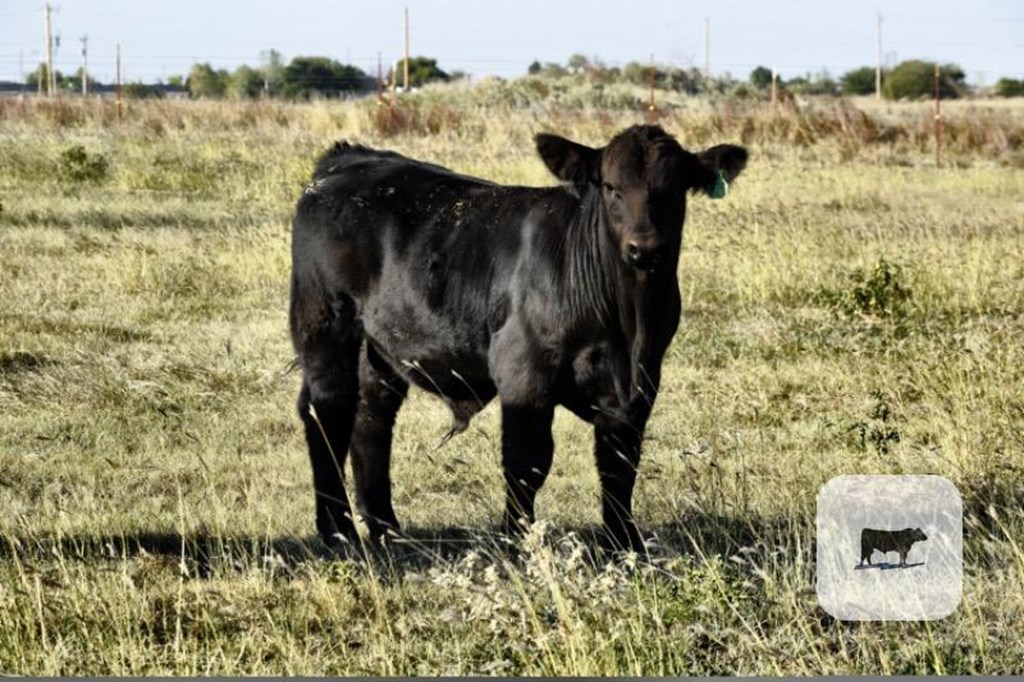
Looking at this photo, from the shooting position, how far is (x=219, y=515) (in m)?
6.87

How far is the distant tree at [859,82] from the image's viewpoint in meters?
54.9

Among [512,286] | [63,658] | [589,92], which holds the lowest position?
[63,658]

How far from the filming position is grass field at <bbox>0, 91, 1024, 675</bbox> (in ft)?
18.3

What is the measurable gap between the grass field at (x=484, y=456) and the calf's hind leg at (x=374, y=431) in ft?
0.97

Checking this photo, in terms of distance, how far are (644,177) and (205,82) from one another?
50.1 metres

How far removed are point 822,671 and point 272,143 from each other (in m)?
21.7

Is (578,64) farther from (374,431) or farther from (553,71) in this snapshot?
(374,431)

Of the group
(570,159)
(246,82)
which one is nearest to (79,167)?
(570,159)

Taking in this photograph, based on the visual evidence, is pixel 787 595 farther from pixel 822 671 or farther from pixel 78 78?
pixel 78 78

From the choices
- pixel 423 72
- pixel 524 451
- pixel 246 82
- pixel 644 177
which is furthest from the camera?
pixel 423 72

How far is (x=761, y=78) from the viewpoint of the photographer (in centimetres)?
5394

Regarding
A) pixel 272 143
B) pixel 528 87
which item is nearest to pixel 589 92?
pixel 528 87

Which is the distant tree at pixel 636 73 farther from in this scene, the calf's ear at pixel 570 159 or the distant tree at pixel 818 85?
the calf's ear at pixel 570 159

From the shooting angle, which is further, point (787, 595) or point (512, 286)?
point (512, 286)
